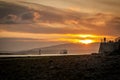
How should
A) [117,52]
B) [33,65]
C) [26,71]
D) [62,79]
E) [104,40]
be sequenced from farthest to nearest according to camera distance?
1. [104,40]
2. [117,52]
3. [33,65]
4. [26,71]
5. [62,79]

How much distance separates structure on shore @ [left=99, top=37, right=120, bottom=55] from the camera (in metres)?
67.5

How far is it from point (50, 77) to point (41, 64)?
10.6m

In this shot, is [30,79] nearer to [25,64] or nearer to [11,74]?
[11,74]

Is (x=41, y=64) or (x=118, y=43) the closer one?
(x=41, y=64)

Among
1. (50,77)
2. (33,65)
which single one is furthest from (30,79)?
(33,65)

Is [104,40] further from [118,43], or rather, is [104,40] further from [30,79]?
[30,79]

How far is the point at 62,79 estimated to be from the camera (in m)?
29.4

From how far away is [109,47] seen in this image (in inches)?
2785

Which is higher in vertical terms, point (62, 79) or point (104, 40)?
point (104, 40)

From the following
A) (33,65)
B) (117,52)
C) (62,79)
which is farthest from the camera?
(117,52)

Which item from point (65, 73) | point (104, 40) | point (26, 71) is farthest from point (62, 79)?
point (104, 40)

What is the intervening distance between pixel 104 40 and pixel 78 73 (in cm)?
4189

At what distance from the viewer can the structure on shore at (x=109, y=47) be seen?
222 ft

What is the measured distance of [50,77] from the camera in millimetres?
30406
